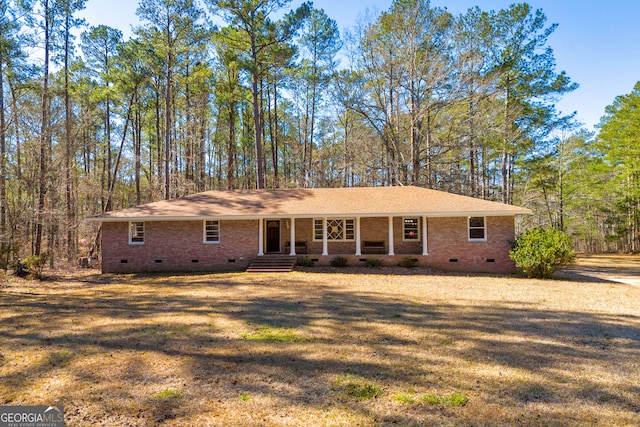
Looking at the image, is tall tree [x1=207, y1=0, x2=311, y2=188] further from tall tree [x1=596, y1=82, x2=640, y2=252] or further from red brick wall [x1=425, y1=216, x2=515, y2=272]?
tall tree [x1=596, y1=82, x2=640, y2=252]

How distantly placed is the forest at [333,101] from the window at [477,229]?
262 inches

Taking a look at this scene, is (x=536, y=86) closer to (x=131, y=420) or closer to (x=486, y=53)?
(x=486, y=53)

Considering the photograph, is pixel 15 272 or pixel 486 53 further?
pixel 486 53

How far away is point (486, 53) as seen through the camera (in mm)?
22547

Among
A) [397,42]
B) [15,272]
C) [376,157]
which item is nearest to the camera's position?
[15,272]

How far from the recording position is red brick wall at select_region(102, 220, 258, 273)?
52.7ft

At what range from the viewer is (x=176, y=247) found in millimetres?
16125

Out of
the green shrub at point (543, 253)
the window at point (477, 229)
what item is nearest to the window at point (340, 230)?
the window at point (477, 229)

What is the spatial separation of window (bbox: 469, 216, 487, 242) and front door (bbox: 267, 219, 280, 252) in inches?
370

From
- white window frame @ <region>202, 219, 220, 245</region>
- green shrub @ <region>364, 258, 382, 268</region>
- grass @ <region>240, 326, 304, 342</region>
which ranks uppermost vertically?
white window frame @ <region>202, 219, 220, 245</region>

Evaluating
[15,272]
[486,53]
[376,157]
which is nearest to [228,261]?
[15,272]

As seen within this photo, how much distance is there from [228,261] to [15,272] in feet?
27.9

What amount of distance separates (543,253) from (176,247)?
15882 millimetres

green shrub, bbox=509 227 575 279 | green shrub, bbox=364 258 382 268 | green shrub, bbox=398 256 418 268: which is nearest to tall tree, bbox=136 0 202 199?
green shrub, bbox=364 258 382 268
